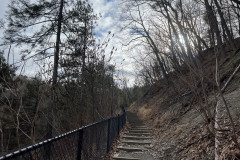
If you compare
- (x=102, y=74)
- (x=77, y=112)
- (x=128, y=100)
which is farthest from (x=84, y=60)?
(x=128, y=100)

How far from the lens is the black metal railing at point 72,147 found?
5.58 ft

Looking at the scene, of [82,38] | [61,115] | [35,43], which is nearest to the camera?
[61,115]

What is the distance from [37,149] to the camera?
5.93 feet

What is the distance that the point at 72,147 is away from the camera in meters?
2.87

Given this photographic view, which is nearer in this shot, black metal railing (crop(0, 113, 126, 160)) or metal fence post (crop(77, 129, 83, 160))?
black metal railing (crop(0, 113, 126, 160))

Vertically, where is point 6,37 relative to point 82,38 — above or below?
above

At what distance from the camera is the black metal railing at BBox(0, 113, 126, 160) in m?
1.70

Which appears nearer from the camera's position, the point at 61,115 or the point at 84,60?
the point at 61,115

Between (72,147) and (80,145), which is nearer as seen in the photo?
(72,147)

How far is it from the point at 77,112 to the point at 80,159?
318 cm

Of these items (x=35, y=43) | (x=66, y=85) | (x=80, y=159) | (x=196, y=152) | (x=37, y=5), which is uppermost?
(x=37, y=5)

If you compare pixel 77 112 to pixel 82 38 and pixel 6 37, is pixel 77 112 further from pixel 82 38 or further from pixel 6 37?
pixel 6 37

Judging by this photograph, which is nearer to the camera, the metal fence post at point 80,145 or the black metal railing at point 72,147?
the black metal railing at point 72,147

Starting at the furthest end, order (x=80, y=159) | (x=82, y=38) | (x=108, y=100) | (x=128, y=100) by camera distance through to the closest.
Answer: (x=128, y=100) → (x=108, y=100) → (x=82, y=38) → (x=80, y=159)
